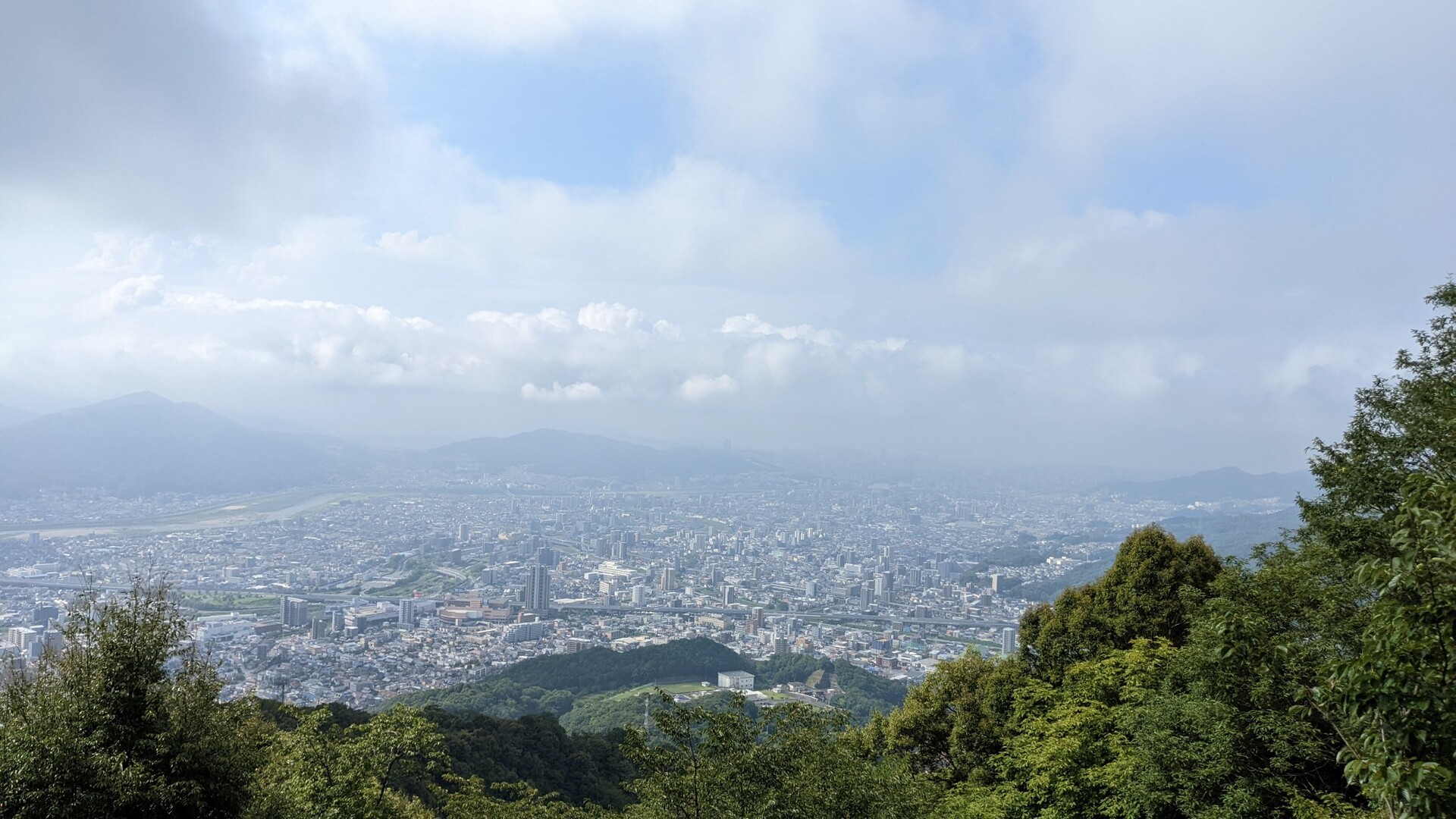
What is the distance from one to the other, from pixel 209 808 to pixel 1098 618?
12773mm

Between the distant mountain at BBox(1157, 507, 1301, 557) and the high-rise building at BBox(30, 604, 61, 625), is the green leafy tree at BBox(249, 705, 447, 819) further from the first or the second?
the distant mountain at BBox(1157, 507, 1301, 557)

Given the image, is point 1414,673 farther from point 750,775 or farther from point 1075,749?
point 1075,749

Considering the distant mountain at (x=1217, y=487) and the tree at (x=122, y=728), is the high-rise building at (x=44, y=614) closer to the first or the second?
the tree at (x=122, y=728)

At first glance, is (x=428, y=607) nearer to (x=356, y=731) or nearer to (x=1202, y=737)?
(x=356, y=731)

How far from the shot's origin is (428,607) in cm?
4603

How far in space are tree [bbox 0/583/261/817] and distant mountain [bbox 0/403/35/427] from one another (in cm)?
12334

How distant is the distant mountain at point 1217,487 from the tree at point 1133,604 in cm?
9540

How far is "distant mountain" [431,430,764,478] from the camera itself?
13100 centimetres

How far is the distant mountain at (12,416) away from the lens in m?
95.3

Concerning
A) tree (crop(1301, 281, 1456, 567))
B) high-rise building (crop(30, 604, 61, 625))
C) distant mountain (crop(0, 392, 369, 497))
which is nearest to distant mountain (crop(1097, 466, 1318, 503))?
tree (crop(1301, 281, 1456, 567))

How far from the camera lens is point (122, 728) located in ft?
18.3

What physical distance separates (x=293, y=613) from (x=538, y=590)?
52.2 ft

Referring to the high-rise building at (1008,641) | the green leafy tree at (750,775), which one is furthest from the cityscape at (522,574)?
the green leafy tree at (750,775)

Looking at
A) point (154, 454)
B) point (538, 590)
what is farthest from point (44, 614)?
point (154, 454)
